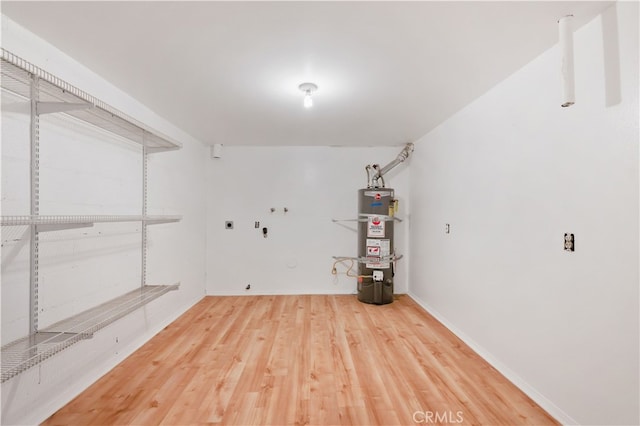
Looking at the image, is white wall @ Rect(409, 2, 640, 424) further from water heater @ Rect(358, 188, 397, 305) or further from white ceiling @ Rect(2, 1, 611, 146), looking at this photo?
water heater @ Rect(358, 188, 397, 305)

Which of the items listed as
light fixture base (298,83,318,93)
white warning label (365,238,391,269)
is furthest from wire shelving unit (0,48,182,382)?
white warning label (365,238,391,269)

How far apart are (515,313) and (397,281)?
7.76 ft

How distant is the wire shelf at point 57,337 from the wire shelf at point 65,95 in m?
1.30

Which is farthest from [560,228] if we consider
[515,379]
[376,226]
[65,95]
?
[65,95]

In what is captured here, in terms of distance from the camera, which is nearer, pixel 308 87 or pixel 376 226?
pixel 308 87

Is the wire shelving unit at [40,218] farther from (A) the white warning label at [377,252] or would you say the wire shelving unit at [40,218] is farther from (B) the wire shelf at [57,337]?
(A) the white warning label at [377,252]

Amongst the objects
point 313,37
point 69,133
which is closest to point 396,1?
point 313,37

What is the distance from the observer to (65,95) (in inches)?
64.6

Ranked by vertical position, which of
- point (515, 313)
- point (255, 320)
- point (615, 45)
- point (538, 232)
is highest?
point (615, 45)

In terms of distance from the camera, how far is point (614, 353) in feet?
4.55

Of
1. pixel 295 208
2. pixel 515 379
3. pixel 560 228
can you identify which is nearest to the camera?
pixel 560 228

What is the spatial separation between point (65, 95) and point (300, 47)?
55.5 inches

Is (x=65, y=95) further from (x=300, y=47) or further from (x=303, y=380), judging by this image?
(x=303, y=380)

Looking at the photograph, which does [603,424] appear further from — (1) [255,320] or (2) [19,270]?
(2) [19,270]
